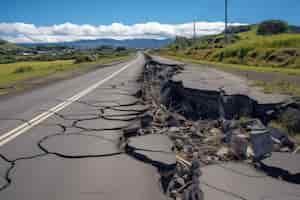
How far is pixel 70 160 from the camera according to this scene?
4926 millimetres

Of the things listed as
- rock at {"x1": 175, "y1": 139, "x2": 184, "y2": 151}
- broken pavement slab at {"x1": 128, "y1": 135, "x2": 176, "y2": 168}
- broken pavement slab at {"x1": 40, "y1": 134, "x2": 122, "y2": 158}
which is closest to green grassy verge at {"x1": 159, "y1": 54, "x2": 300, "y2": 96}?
rock at {"x1": 175, "y1": 139, "x2": 184, "y2": 151}

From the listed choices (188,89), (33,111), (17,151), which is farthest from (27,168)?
(188,89)

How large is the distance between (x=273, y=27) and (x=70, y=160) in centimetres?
9945

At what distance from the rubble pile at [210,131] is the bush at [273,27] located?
91085 millimetres

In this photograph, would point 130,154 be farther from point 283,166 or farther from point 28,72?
point 28,72

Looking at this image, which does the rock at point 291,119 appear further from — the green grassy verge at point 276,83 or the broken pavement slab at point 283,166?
the green grassy verge at point 276,83

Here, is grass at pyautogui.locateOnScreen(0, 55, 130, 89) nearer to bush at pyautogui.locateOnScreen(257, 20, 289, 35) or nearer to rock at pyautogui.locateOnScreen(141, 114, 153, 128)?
rock at pyautogui.locateOnScreen(141, 114, 153, 128)

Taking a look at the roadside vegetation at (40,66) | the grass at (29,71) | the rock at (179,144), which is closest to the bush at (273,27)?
the roadside vegetation at (40,66)

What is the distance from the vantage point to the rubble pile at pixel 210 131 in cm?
445

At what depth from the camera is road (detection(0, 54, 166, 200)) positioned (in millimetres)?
3834

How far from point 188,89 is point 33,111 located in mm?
4758

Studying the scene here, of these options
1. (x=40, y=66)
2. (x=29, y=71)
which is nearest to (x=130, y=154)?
(x=29, y=71)

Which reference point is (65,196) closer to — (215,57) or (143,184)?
(143,184)

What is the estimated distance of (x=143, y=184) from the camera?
398cm
